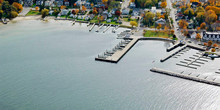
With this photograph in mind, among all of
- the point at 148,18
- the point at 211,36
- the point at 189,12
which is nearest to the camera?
the point at 211,36

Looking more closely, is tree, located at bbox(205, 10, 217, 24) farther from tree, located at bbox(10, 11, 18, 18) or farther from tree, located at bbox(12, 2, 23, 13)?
tree, located at bbox(12, 2, 23, 13)

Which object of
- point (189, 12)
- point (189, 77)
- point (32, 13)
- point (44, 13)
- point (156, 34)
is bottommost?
point (189, 77)

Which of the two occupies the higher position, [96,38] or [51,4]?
[51,4]

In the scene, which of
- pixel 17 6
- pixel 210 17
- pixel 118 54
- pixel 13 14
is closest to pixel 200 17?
pixel 210 17

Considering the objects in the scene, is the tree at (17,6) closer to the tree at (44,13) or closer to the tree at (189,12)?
the tree at (44,13)

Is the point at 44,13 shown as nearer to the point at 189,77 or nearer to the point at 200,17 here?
the point at 200,17

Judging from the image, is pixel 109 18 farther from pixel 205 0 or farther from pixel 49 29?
pixel 205 0

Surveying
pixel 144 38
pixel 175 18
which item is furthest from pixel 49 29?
pixel 175 18

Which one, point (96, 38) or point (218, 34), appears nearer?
point (218, 34)

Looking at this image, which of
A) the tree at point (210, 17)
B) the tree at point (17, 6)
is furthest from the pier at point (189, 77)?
the tree at point (17, 6)

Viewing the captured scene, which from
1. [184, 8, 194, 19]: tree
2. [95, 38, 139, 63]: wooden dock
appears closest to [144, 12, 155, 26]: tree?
[184, 8, 194, 19]: tree

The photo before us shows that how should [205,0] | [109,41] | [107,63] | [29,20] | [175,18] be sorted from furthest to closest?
[205,0]
[29,20]
[175,18]
[109,41]
[107,63]
